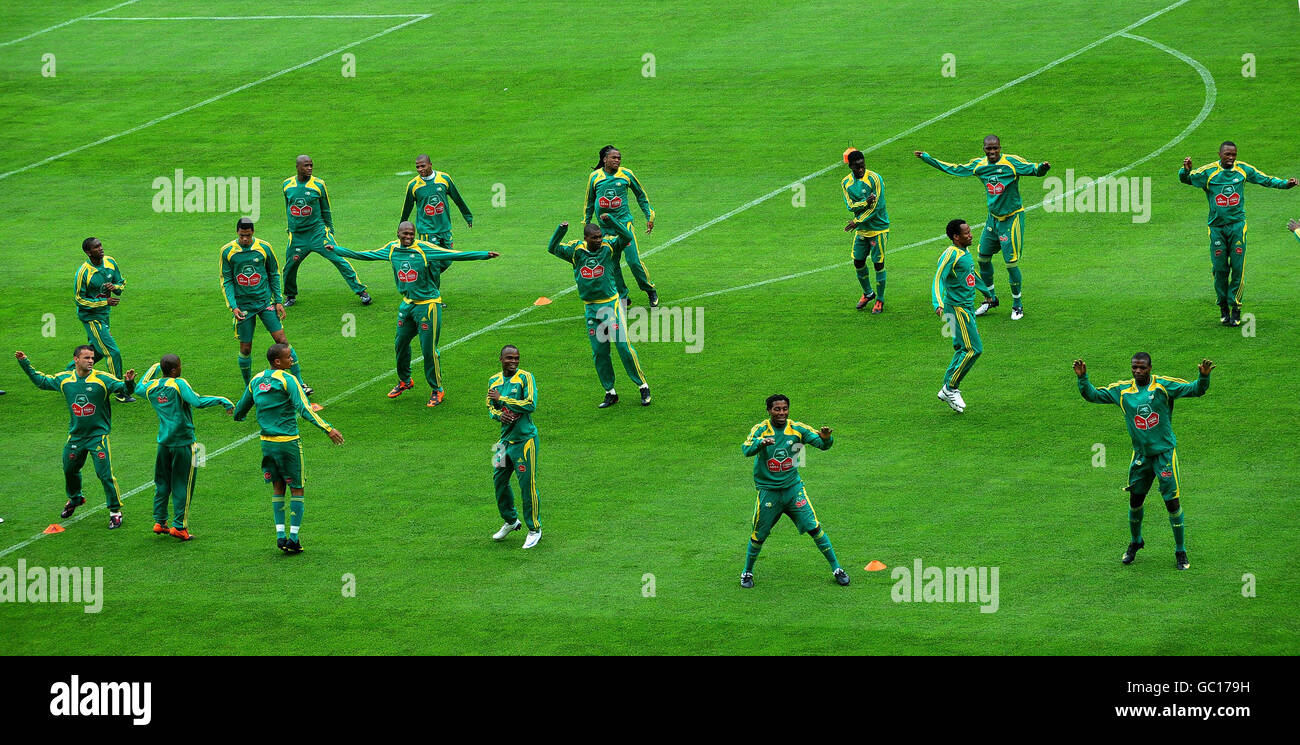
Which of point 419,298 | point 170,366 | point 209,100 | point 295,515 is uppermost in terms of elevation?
point 209,100

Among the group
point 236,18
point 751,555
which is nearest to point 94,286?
point 751,555

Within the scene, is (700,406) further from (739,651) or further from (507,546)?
(739,651)

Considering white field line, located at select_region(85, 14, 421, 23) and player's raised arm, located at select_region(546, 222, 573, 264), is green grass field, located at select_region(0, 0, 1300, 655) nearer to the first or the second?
white field line, located at select_region(85, 14, 421, 23)

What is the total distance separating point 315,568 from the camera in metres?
18.8

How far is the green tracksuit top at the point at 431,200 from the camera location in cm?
2814

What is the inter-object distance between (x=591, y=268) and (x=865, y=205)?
5.52 meters

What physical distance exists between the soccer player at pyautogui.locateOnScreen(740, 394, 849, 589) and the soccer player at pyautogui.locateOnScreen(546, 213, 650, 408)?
622 cm

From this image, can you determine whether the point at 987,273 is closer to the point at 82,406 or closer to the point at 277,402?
the point at 277,402

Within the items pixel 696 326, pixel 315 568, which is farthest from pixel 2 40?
pixel 315 568

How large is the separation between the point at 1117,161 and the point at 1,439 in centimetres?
2232

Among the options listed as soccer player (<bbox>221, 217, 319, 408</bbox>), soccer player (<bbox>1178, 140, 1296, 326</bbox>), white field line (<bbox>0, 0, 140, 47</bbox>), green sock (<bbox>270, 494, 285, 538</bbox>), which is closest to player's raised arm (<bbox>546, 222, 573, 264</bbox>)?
soccer player (<bbox>221, 217, 319, 408</bbox>)

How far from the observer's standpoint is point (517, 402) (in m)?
18.9

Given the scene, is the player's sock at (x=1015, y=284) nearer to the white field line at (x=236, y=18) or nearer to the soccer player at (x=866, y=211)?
the soccer player at (x=866, y=211)
